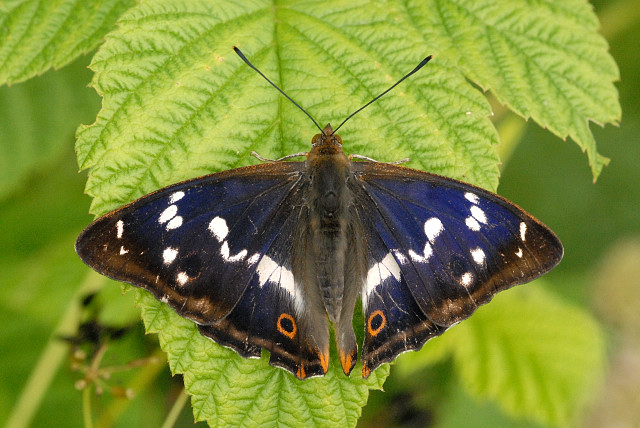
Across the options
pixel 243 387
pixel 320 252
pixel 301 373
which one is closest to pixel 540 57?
pixel 320 252

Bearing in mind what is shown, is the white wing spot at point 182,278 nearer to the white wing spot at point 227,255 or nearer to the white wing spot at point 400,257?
the white wing spot at point 227,255

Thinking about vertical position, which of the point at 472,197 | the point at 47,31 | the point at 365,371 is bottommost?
the point at 365,371

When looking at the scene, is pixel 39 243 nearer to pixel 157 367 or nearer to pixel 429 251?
pixel 157 367

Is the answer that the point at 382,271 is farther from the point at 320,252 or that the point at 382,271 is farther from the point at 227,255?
the point at 227,255

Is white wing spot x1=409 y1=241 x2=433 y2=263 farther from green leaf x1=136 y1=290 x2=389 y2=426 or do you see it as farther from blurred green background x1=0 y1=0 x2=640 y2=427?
blurred green background x1=0 y1=0 x2=640 y2=427

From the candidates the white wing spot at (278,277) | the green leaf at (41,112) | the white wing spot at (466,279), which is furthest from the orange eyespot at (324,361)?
the green leaf at (41,112)

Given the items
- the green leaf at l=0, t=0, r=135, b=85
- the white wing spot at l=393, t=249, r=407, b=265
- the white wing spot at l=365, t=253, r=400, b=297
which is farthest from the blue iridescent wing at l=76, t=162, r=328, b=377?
the green leaf at l=0, t=0, r=135, b=85

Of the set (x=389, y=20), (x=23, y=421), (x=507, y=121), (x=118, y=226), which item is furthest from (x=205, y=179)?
(x=507, y=121)
